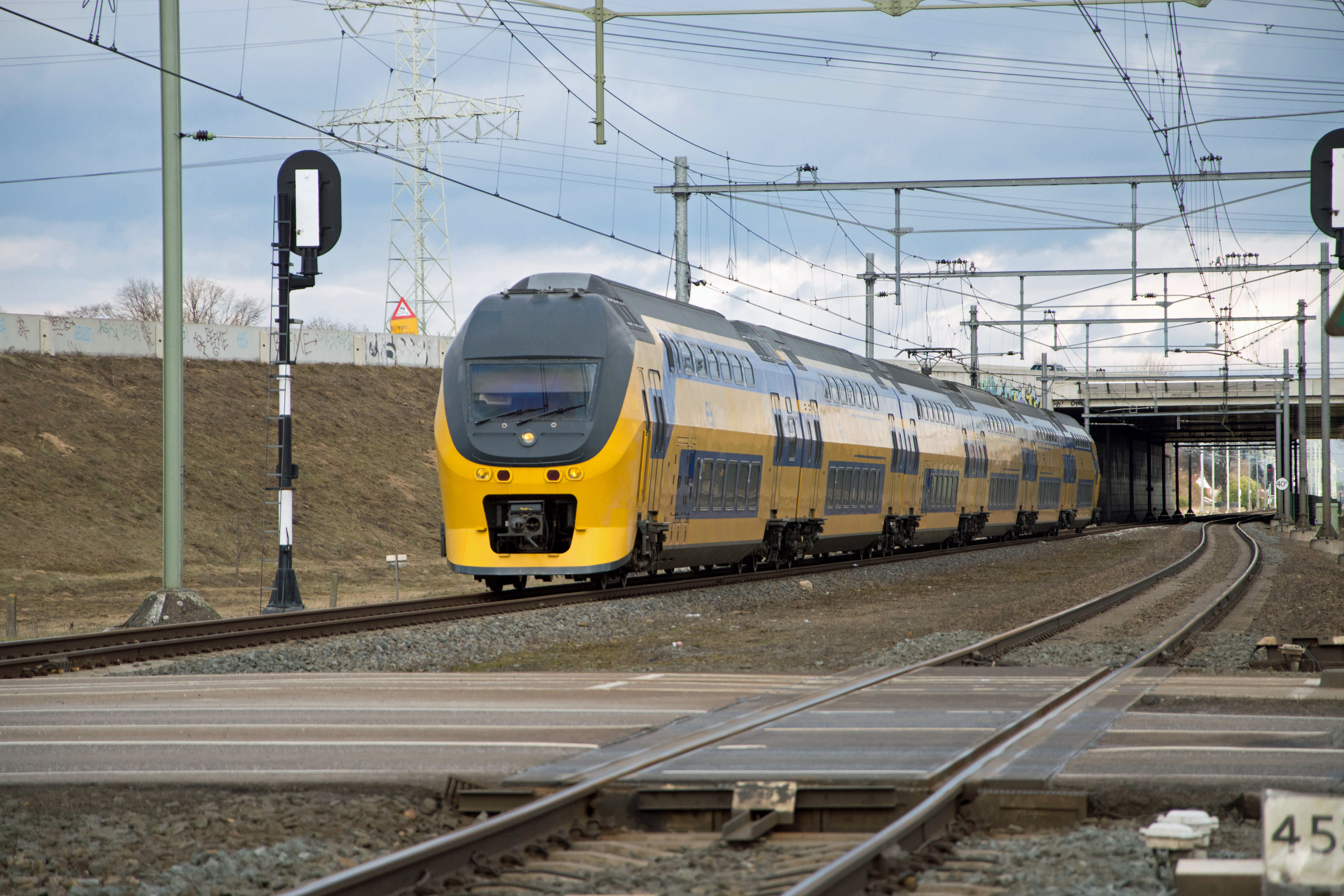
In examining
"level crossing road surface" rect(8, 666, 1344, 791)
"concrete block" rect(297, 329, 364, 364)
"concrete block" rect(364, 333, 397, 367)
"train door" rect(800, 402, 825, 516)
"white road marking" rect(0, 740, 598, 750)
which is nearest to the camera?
"level crossing road surface" rect(8, 666, 1344, 791)

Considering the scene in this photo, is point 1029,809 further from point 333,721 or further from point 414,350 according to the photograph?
point 414,350

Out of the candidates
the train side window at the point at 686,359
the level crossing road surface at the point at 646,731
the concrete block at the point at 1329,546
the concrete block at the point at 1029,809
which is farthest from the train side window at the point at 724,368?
the concrete block at the point at 1329,546

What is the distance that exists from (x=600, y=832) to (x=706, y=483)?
16208 millimetres

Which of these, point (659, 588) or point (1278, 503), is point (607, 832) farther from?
point (1278, 503)

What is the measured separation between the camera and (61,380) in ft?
151

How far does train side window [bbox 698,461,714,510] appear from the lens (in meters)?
22.2

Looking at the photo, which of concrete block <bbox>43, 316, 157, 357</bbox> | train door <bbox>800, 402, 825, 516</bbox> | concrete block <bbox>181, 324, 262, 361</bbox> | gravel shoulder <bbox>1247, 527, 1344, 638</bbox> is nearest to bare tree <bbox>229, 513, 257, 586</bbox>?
concrete block <bbox>43, 316, 157, 357</bbox>

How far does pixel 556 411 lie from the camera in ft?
62.8

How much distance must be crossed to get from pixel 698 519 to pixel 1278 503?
208 feet

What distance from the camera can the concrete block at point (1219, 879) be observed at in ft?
15.4

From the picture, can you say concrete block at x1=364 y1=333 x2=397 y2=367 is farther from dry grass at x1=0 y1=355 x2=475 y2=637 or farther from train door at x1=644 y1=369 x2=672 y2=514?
train door at x1=644 y1=369 x2=672 y2=514

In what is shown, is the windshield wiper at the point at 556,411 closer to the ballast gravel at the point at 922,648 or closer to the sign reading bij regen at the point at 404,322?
the ballast gravel at the point at 922,648

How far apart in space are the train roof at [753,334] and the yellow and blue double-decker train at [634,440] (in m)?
0.06

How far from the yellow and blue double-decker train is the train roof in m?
0.06
